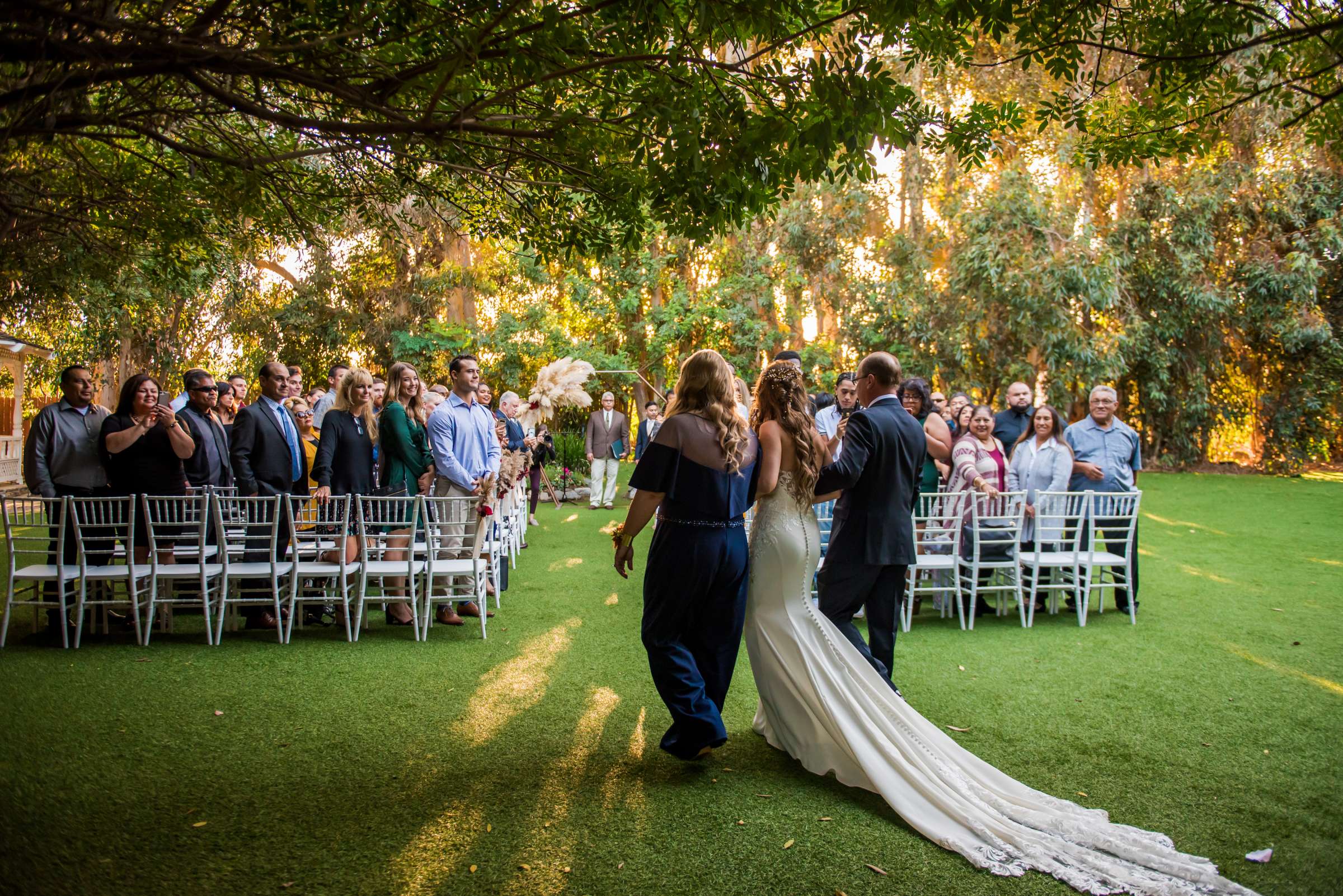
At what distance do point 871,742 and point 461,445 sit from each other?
4.33 meters

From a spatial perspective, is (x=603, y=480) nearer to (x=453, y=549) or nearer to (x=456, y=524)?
(x=453, y=549)

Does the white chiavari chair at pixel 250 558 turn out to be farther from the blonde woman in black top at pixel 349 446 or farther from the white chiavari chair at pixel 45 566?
the white chiavari chair at pixel 45 566

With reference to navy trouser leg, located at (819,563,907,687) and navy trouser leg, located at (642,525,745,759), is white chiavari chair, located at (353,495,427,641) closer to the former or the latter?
navy trouser leg, located at (642,525,745,759)

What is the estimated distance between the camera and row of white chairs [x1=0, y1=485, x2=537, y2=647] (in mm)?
5883

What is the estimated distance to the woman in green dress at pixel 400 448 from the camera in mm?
6871

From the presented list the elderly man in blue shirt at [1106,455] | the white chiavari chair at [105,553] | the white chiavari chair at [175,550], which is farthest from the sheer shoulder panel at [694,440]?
the elderly man in blue shirt at [1106,455]

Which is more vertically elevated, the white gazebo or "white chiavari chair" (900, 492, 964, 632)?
the white gazebo

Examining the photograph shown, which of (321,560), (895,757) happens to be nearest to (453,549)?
(321,560)

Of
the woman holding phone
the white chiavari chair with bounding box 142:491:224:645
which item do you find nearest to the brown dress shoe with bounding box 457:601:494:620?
the white chiavari chair with bounding box 142:491:224:645

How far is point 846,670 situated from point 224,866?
2530 millimetres

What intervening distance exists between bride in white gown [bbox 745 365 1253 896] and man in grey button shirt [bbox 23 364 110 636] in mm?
5648

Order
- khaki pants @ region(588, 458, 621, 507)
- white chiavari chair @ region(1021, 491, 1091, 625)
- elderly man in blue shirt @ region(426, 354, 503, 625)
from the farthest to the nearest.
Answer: khaki pants @ region(588, 458, 621, 507), white chiavari chair @ region(1021, 491, 1091, 625), elderly man in blue shirt @ region(426, 354, 503, 625)

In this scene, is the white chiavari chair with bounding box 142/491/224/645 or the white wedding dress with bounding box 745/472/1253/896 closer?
the white wedding dress with bounding box 745/472/1253/896

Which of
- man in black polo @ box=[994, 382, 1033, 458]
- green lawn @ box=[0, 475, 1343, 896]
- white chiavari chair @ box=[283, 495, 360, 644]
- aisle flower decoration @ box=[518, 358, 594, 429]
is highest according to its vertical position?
A: aisle flower decoration @ box=[518, 358, 594, 429]
